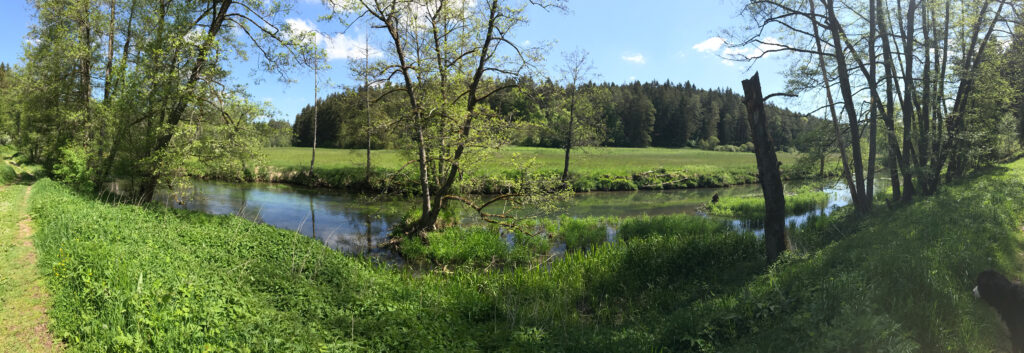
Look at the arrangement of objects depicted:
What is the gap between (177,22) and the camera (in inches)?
655

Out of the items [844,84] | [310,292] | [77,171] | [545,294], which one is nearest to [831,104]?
[844,84]

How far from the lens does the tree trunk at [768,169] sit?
9.97 metres

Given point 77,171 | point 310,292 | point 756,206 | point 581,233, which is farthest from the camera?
point 756,206

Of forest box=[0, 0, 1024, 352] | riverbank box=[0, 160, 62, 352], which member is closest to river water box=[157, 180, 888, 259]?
forest box=[0, 0, 1024, 352]

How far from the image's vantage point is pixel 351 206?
77.9 ft

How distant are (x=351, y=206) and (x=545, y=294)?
17.0m

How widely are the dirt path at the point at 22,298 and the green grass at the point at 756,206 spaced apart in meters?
22.6

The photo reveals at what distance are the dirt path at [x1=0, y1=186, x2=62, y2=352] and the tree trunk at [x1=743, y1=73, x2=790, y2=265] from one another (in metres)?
12.6

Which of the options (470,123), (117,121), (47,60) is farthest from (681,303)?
(47,60)

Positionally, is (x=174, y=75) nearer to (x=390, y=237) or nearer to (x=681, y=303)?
(x=390, y=237)

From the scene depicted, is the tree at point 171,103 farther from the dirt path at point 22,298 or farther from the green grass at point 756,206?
the green grass at point 756,206

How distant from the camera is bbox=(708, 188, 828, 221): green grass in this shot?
70.4ft

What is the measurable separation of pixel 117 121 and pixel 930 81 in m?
29.0

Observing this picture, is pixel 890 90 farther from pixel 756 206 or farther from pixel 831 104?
pixel 756 206
